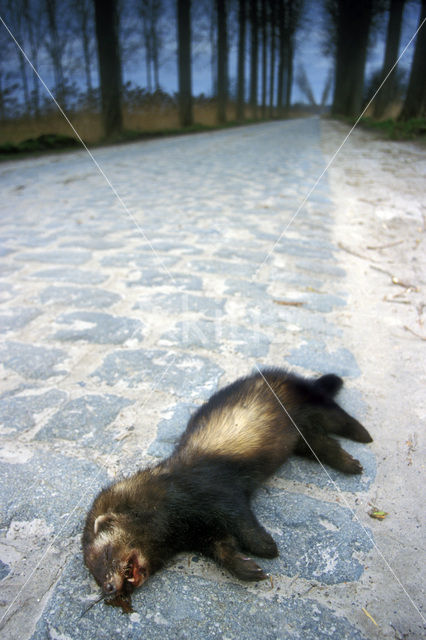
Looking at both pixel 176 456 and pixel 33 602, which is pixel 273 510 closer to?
pixel 176 456

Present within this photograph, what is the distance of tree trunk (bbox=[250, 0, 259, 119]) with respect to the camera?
30116 mm

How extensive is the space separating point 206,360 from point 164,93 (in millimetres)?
17958

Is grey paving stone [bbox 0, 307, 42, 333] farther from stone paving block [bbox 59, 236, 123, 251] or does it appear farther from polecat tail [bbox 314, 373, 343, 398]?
polecat tail [bbox 314, 373, 343, 398]

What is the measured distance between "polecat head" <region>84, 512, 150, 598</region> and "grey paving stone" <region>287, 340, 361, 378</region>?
1385 mm

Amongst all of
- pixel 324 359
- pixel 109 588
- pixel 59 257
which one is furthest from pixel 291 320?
pixel 59 257

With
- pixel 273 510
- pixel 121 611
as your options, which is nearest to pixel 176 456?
pixel 273 510

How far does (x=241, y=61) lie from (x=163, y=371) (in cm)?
3067

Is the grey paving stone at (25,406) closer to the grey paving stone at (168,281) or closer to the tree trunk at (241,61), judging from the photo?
the grey paving stone at (168,281)

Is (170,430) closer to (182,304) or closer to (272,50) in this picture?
(182,304)

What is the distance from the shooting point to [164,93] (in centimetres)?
1827

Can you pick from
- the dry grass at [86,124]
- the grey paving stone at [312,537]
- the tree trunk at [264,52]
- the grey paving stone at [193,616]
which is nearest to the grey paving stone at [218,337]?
the grey paving stone at [312,537]

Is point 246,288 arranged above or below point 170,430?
above

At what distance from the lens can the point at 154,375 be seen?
2572 mm

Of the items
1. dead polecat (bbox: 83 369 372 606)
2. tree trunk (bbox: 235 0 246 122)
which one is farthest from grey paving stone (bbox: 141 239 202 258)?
tree trunk (bbox: 235 0 246 122)
